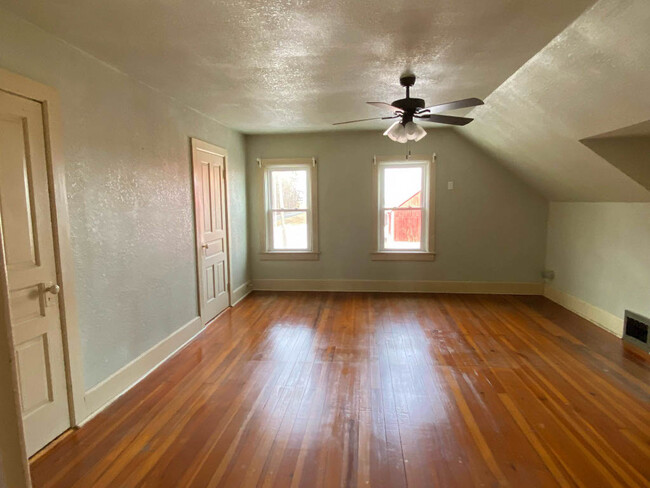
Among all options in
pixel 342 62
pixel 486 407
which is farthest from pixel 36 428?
pixel 342 62

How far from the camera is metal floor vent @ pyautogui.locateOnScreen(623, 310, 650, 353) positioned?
3.32 meters

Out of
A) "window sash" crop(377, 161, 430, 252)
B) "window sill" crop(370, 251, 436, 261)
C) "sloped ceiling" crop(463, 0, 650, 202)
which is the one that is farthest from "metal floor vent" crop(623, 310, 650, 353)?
"window sash" crop(377, 161, 430, 252)

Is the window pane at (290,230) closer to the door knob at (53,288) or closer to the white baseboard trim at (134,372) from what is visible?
the white baseboard trim at (134,372)

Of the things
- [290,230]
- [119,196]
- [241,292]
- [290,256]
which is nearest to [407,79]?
[119,196]

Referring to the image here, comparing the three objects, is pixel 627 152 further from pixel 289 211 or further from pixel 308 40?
pixel 289 211

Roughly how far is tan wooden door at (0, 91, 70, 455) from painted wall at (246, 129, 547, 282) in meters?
3.67

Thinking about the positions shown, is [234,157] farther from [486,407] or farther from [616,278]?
[616,278]

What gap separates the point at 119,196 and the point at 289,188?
3196 millimetres

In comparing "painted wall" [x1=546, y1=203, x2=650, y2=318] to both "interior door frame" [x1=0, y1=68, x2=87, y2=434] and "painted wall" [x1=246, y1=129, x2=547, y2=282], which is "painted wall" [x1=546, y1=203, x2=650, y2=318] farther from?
"interior door frame" [x1=0, y1=68, x2=87, y2=434]

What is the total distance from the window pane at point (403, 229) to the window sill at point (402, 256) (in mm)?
137

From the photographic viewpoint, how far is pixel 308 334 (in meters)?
3.89

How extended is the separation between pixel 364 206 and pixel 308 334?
7.98ft

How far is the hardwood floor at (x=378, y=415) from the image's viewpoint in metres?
1.91

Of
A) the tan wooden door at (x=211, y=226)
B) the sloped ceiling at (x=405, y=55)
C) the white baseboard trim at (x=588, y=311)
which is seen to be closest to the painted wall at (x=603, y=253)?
the white baseboard trim at (x=588, y=311)
